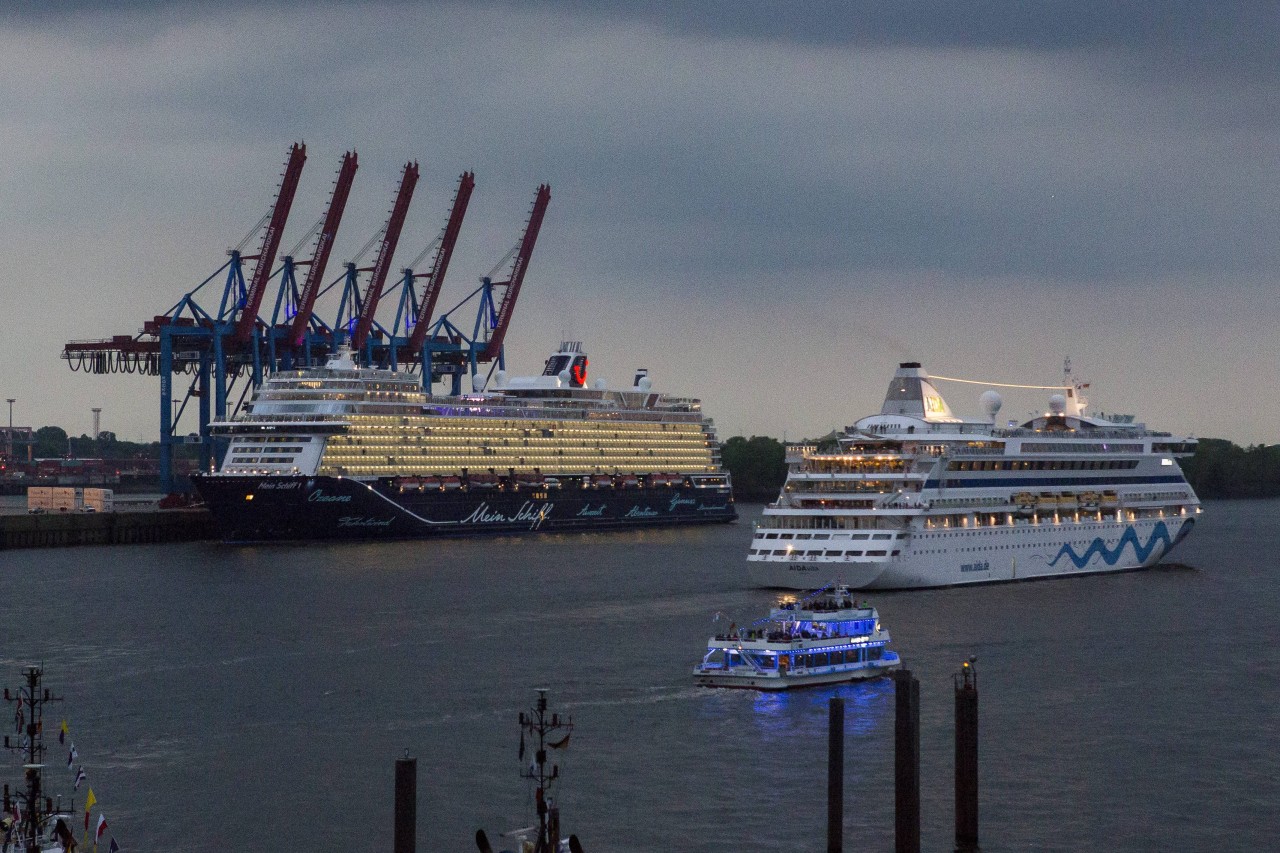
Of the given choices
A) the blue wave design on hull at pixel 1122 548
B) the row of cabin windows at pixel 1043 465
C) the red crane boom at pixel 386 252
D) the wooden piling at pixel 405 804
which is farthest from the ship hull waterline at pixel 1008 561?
the red crane boom at pixel 386 252

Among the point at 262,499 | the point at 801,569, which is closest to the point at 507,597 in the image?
the point at 801,569

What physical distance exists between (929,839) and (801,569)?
2751cm

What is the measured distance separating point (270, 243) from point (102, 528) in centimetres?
2089

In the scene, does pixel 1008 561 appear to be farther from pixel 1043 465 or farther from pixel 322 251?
pixel 322 251

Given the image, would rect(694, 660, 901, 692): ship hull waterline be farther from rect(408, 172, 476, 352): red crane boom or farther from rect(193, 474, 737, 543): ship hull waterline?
rect(408, 172, 476, 352): red crane boom

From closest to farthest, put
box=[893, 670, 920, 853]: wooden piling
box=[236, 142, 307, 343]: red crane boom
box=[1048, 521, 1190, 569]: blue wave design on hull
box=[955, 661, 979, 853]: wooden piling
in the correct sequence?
box=[893, 670, 920, 853]: wooden piling
box=[955, 661, 979, 853]: wooden piling
box=[1048, 521, 1190, 569]: blue wave design on hull
box=[236, 142, 307, 343]: red crane boom

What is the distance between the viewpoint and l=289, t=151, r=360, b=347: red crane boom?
10612cm

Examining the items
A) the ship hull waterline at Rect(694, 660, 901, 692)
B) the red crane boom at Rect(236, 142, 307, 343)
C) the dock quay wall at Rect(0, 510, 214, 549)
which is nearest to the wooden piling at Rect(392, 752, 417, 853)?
the ship hull waterline at Rect(694, 660, 901, 692)

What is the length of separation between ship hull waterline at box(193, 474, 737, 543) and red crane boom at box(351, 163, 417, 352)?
59.0ft

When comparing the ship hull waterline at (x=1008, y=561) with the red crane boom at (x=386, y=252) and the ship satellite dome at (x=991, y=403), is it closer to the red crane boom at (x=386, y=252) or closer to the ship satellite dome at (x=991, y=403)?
the ship satellite dome at (x=991, y=403)

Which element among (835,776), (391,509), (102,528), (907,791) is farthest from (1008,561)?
(102,528)

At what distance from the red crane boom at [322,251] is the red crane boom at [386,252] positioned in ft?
11.5

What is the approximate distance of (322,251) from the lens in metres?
106

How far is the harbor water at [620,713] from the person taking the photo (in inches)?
1112
